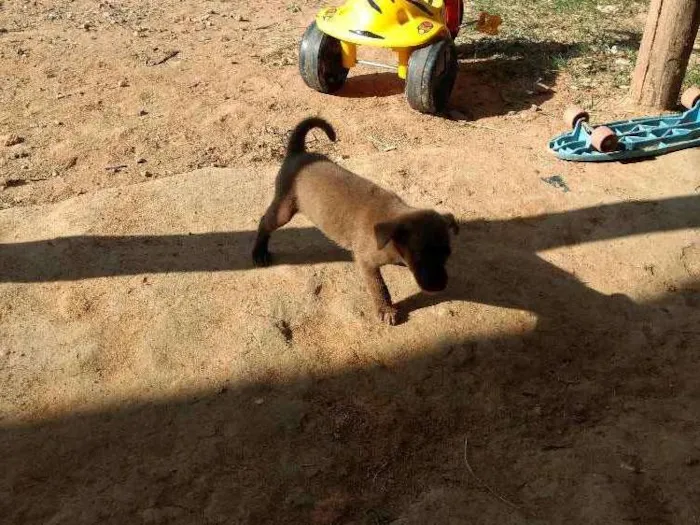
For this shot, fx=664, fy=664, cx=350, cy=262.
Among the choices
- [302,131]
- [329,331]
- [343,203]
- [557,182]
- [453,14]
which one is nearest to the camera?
[329,331]

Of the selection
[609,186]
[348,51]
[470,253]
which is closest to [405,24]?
[348,51]

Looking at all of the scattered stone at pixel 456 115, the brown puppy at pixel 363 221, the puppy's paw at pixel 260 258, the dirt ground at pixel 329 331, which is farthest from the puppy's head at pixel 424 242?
the scattered stone at pixel 456 115

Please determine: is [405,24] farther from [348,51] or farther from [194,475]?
[194,475]

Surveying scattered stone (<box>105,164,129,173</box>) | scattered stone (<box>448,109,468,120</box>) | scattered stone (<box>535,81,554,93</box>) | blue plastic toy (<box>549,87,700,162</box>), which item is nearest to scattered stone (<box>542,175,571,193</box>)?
blue plastic toy (<box>549,87,700,162</box>)

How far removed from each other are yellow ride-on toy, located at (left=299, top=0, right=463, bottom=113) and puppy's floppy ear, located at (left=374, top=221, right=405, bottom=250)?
334 cm

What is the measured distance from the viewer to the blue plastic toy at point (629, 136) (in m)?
6.08

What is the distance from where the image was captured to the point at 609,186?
577cm

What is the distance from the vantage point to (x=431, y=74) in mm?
6707

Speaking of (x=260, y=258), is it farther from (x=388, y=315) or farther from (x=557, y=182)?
(x=557, y=182)

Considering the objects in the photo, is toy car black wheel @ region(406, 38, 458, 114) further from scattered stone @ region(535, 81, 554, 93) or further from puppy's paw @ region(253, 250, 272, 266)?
puppy's paw @ region(253, 250, 272, 266)

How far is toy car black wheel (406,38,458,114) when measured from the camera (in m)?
6.73

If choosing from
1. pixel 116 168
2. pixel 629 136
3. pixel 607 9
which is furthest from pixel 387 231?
pixel 607 9

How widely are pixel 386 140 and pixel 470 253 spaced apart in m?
2.19

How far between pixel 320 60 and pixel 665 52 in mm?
3547
